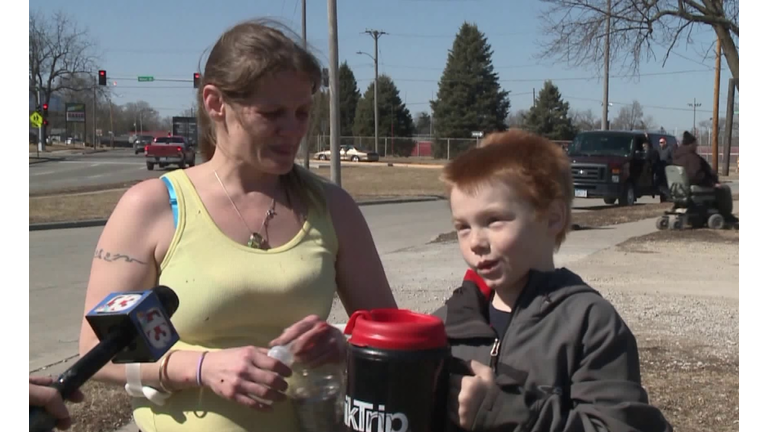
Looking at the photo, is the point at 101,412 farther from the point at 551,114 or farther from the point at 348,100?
the point at 348,100

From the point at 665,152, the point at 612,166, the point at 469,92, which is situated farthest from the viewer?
the point at 469,92

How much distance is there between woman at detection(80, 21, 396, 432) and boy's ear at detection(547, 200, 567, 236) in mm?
576

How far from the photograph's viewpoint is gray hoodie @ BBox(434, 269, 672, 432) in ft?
5.52

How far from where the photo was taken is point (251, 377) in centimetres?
186

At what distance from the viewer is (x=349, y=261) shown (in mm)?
2338

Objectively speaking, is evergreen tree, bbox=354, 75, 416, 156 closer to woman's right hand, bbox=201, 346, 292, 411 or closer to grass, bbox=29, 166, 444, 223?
grass, bbox=29, 166, 444, 223

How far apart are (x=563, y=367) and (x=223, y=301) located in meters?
0.84

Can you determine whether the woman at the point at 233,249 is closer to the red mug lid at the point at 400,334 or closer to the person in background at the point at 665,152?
the red mug lid at the point at 400,334

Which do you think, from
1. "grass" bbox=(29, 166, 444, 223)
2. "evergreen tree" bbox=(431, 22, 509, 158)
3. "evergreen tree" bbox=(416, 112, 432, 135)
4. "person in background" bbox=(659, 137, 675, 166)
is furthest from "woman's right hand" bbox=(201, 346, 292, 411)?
"evergreen tree" bbox=(416, 112, 432, 135)

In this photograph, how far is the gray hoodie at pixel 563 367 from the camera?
168 cm

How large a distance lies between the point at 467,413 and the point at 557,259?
9773 mm

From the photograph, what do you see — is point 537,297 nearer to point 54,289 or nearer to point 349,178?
point 54,289

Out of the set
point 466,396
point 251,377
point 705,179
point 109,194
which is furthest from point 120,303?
point 109,194

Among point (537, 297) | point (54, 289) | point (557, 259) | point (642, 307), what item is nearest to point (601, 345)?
point (537, 297)
